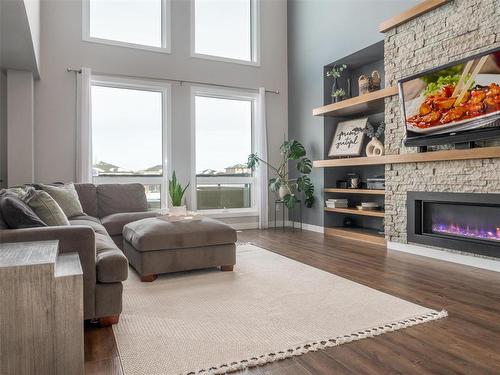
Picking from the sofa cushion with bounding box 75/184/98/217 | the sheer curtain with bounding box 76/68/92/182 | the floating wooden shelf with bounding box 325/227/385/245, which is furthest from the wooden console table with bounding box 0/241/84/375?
the floating wooden shelf with bounding box 325/227/385/245

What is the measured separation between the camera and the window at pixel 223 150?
6176mm

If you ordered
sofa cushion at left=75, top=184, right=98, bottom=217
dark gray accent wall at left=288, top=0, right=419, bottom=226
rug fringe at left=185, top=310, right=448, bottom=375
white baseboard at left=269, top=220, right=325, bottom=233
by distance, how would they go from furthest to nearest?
white baseboard at left=269, top=220, right=325, bottom=233 → dark gray accent wall at left=288, top=0, right=419, bottom=226 → sofa cushion at left=75, top=184, right=98, bottom=217 → rug fringe at left=185, top=310, right=448, bottom=375

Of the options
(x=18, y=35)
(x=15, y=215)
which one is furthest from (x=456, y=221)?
(x=18, y=35)

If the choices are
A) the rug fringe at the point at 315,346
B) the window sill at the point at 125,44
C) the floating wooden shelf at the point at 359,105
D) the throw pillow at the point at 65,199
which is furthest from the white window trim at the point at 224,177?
the rug fringe at the point at 315,346

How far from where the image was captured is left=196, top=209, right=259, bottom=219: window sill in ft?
20.2

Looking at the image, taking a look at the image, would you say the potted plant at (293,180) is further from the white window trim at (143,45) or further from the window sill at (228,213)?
the white window trim at (143,45)

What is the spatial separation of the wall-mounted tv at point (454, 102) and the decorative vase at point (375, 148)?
0.89m

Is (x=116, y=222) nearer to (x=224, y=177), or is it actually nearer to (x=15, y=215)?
(x=15, y=215)

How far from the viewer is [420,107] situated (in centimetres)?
389

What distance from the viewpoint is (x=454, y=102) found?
3.50m

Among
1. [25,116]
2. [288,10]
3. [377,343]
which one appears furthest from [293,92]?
[377,343]

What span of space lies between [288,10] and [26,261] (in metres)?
6.60

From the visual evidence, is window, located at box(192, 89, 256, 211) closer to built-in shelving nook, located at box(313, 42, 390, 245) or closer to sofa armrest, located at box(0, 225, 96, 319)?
built-in shelving nook, located at box(313, 42, 390, 245)

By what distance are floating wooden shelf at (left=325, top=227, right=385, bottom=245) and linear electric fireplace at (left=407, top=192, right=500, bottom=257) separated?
0.66m
